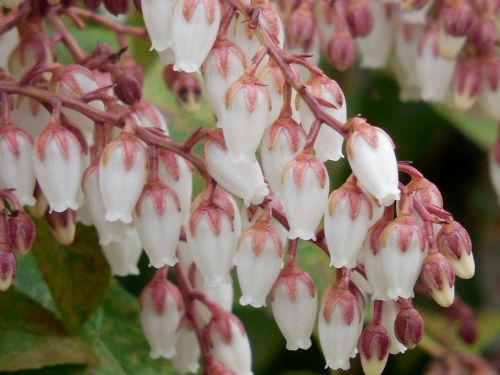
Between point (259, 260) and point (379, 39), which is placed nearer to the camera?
point (259, 260)

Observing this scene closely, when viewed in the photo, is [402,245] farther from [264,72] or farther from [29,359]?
[29,359]

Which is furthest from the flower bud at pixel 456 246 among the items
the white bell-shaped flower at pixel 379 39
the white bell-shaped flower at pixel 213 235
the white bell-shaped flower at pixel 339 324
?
the white bell-shaped flower at pixel 379 39

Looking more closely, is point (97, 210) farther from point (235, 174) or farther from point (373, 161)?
point (373, 161)

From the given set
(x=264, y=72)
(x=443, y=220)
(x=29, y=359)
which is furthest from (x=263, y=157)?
(x=29, y=359)

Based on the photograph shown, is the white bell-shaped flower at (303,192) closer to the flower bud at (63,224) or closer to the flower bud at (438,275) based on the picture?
the flower bud at (438,275)

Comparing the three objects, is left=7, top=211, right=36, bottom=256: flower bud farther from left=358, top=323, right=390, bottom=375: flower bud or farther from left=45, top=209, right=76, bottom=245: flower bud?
left=358, top=323, right=390, bottom=375: flower bud

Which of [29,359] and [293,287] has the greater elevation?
[293,287]

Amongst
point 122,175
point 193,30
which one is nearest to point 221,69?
point 193,30
